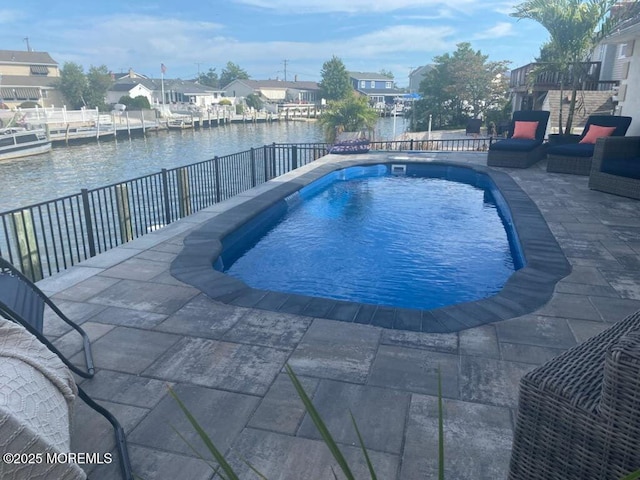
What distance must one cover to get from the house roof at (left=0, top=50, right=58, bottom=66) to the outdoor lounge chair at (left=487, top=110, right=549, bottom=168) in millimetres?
60698

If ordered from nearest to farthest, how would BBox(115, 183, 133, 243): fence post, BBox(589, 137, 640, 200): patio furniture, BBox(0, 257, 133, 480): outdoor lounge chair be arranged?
BBox(0, 257, 133, 480): outdoor lounge chair < BBox(115, 183, 133, 243): fence post < BBox(589, 137, 640, 200): patio furniture

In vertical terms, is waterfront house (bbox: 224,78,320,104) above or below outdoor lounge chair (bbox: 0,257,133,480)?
above

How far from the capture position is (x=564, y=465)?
147cm

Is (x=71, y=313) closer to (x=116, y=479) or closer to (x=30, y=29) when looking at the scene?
(x=116, y=479)

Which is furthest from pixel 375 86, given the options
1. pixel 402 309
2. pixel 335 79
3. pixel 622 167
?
pixel 402 309

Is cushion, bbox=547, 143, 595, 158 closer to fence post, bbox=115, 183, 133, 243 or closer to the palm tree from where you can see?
the palm tree

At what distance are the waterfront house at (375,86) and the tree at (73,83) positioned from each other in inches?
1925

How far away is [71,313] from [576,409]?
12.2ft

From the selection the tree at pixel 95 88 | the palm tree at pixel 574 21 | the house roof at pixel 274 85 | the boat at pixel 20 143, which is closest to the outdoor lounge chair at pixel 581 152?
the palm tree at pixel 574 21

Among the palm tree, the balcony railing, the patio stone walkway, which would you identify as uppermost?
the palm tree

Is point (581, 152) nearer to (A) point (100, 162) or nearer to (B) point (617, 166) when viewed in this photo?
(B) point (617, 166)

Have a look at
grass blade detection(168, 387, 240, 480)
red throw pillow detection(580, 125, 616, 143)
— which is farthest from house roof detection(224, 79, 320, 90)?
grass blade detection(168, 387, 240, 480)

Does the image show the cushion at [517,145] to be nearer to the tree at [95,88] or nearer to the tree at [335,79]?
the tree at [95,88]

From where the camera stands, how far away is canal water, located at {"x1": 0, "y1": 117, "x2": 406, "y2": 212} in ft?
67.4
